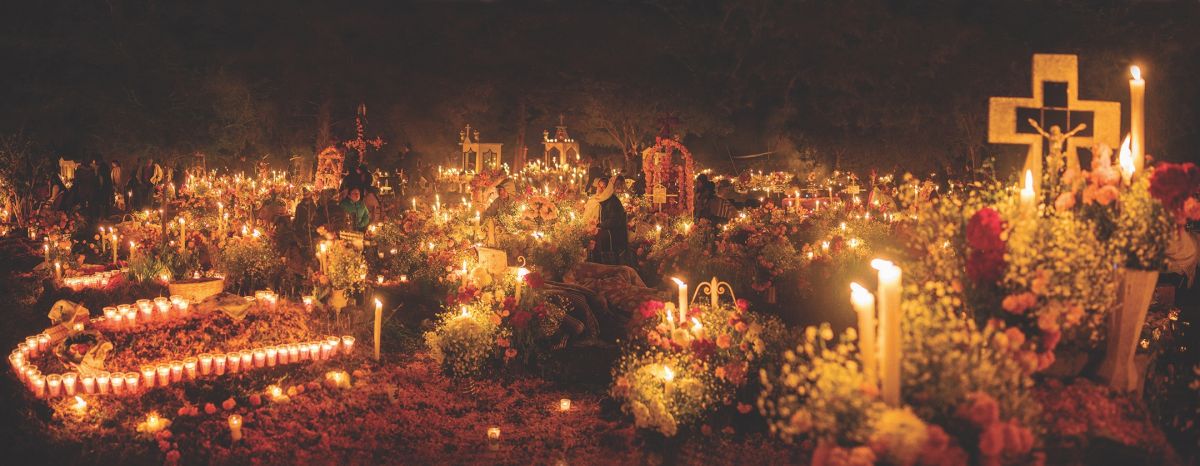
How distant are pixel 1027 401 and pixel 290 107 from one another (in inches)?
1311

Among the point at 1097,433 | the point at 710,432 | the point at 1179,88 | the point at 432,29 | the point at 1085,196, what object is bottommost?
the point at 710,432

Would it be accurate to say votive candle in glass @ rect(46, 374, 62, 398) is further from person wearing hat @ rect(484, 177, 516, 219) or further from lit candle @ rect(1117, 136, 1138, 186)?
person wearing hat @ rect(484, 177, 516, 219)

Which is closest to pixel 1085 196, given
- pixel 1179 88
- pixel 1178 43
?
pixel 1178 43

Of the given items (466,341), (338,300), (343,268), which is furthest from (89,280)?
(466,341)

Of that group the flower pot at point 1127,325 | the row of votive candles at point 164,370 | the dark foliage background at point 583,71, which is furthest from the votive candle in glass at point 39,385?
the dark foliage background at point 583,71

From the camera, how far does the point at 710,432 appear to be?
243 inches

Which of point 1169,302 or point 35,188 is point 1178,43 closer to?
point 1169,302

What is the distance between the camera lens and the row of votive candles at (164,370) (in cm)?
679

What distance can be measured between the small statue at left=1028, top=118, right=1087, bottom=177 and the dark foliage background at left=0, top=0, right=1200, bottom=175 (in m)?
18.2

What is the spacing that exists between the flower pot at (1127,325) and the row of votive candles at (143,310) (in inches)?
301

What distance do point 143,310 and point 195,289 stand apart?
0.89 metres

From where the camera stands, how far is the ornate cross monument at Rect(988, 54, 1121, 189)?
5.70 m

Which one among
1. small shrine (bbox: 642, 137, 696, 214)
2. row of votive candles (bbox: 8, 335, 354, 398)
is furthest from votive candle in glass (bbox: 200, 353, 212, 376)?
small shrine (bbox: 642, 137, 696, 214)

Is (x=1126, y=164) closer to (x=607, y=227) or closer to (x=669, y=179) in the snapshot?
(x=607, y=227)
